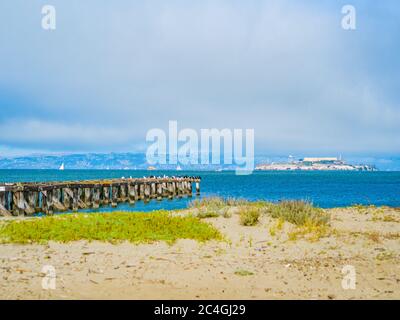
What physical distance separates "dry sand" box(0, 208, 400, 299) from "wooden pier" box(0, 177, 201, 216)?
16.8 m

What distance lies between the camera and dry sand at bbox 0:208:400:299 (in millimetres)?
9031

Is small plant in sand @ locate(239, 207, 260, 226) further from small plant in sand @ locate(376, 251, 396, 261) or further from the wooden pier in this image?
the wooden pier

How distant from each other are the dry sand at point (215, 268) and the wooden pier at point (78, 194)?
16772mm

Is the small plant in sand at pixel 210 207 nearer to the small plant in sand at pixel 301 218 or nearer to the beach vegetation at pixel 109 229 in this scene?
the beach vegetation at pixel 109 229

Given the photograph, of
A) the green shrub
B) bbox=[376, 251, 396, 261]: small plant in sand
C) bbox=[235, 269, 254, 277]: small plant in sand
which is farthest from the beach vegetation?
bbox=[376, 251, 396, 261]: small plant in sand

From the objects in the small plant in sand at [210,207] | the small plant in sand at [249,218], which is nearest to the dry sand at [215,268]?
the small plant in sand at [249,218]

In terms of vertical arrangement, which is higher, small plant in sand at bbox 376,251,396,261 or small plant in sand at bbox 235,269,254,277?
small plant in sand at bbox 235,269,254,277

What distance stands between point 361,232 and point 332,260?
4605 mm

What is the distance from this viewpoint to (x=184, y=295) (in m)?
8.83

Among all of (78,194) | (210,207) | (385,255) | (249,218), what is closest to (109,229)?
(249,218)

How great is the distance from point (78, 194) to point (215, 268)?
28192 mm

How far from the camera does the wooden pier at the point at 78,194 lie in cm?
2967
